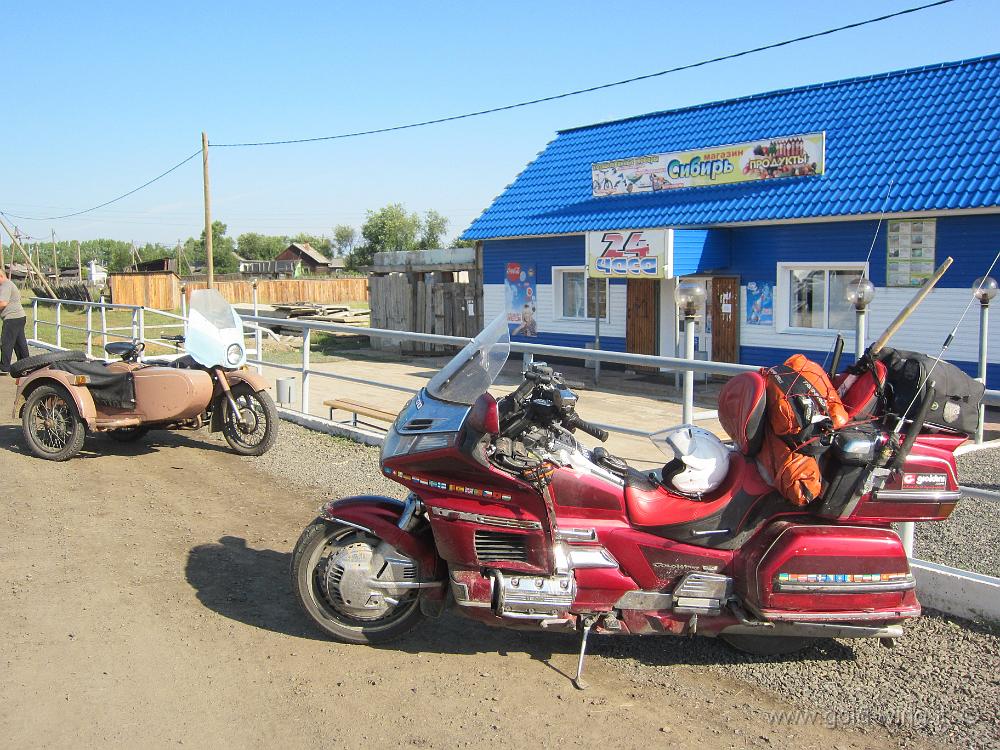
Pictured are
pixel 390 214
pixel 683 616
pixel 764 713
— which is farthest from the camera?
pixel 390 214

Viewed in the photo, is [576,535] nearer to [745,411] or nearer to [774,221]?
[745,411]

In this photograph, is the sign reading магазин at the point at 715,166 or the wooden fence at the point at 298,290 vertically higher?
the sign reading магазин at the point at 715,166

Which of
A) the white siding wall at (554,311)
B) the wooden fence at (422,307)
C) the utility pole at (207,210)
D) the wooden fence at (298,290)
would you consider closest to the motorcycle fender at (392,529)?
the white siding wall at (554,311)

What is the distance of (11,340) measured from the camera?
1436 centimetres

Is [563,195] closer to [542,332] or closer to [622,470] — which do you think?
[542,332]

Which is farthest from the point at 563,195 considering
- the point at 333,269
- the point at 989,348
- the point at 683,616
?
the point at 333,269

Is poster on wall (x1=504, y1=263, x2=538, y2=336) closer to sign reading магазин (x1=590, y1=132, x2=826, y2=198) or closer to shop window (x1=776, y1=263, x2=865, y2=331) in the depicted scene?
sign reading магазин (x1=590, y1=132, x2=826, y2=198)

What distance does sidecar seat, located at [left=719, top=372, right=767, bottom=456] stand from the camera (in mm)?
4023

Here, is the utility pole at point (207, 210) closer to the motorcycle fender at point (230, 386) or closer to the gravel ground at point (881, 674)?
the motorcycle fender at point (230, 386)

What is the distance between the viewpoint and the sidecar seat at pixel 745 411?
13.2 ft

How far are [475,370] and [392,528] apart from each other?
0.88 m

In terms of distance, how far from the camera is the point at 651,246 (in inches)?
640

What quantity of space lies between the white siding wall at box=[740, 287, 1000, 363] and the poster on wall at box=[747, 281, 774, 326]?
79 cm

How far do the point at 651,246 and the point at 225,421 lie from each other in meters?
9.50
